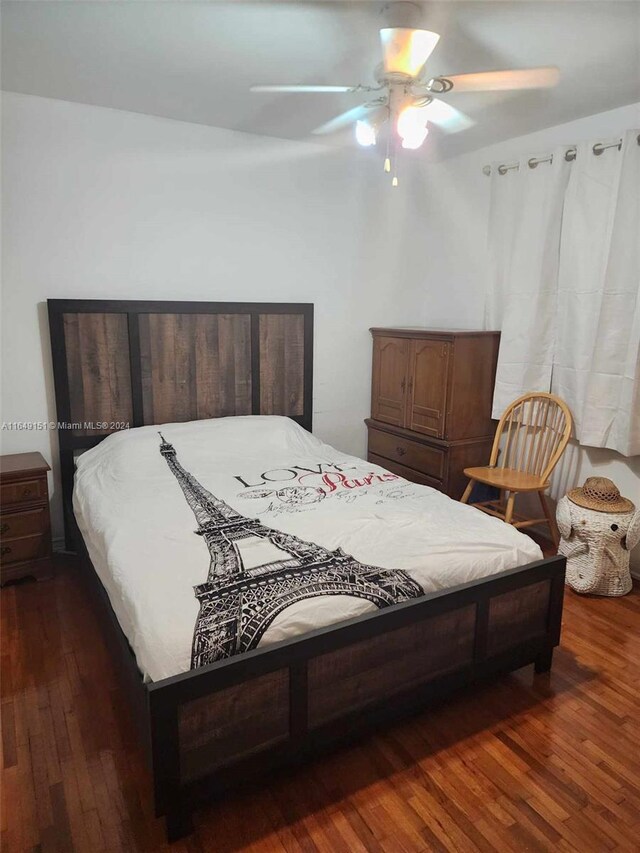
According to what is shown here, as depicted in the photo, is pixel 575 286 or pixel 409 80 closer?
pixel 409 80

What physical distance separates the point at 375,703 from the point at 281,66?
2561 mm

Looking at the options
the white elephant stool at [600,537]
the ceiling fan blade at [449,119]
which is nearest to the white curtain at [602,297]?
the white elephant stool at [600,537]

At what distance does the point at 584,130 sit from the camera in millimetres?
3129

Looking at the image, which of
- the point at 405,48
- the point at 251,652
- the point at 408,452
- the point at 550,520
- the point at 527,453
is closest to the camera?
the point at 251,652

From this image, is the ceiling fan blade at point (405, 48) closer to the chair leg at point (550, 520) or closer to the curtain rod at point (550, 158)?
the curtain rod at point (550, 158)

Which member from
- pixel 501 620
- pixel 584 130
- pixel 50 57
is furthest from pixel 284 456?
pixel 584 130

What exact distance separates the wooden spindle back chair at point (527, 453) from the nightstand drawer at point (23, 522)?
242 cm

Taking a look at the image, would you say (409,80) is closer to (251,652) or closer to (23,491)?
(251,652)

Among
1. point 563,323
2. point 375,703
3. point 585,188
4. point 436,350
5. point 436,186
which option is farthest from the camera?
point 436,186

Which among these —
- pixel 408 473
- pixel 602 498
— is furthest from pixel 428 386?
pixel 602 498

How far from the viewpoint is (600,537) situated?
2803mm

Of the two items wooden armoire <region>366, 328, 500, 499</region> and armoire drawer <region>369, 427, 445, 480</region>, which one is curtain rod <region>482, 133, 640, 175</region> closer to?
wooden armoire <region>366, 328, 500, 499</region>

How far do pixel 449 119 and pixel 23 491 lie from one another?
3.03 meters

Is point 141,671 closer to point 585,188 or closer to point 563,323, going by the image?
point 563,323
